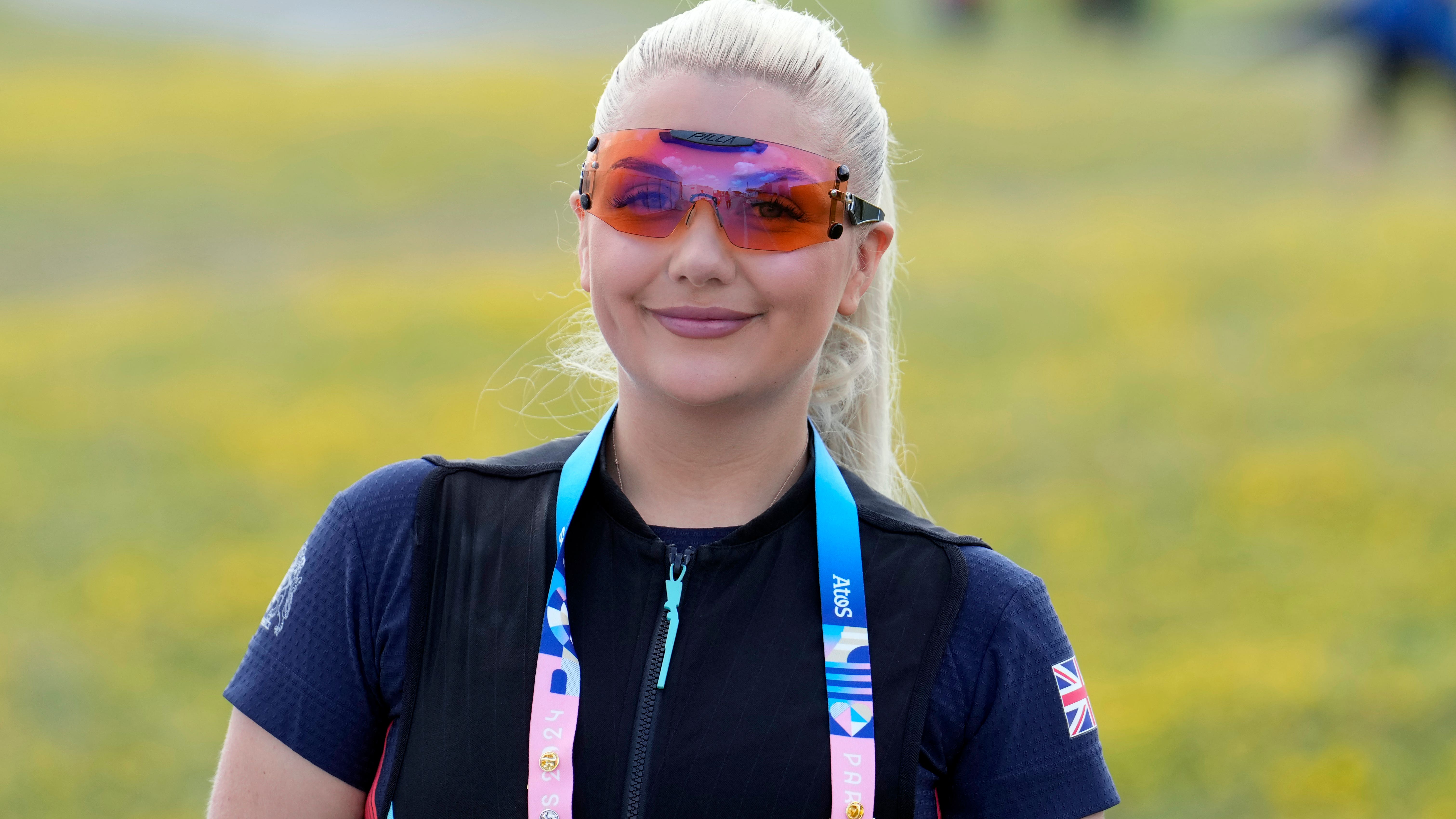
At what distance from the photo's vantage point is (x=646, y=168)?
86.7 inches

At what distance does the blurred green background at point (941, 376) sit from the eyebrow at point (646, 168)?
16.0 ft

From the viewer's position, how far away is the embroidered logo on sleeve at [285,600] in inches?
86.1

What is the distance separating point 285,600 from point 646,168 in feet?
2.84

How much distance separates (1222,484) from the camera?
934cm

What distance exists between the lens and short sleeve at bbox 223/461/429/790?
2135 millimetres

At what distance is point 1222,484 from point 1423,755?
3.07 metres

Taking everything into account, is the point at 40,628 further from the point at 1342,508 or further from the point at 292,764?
the point at 1342,508

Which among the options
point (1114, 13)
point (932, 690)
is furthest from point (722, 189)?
point (1114, 13)

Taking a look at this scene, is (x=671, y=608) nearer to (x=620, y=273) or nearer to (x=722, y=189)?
(x=620, y=273)

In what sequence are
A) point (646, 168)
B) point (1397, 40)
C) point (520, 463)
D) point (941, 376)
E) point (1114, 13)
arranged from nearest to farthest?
1. point (646, 168)
2. point (520, 463)
3. point (941, 376)
4. point (1397, 40)
5. point (1114, 13)

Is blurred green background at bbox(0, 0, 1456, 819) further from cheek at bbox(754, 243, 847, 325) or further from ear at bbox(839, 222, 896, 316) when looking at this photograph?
cheek at bbox(754, 243, 847, 325)

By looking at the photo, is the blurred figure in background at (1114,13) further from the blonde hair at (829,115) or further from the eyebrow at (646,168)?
the eyebrow at (646,168)

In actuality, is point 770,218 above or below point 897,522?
above

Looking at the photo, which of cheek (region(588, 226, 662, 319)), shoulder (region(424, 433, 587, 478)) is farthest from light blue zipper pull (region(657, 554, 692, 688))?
cheek (region(588, 226, 662, 319))
